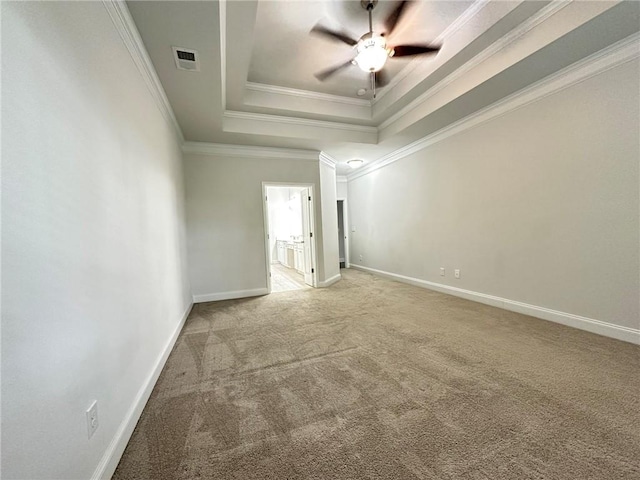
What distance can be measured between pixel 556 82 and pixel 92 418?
4.62 m

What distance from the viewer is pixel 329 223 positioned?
211 inches

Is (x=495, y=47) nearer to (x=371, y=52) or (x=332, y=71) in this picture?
(x=371, y=52)

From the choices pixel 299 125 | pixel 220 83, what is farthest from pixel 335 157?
pixel 220 83

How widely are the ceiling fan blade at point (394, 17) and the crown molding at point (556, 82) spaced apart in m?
1.76

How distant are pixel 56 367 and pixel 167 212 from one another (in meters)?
2.22

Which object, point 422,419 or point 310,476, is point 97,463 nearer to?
point 310,476

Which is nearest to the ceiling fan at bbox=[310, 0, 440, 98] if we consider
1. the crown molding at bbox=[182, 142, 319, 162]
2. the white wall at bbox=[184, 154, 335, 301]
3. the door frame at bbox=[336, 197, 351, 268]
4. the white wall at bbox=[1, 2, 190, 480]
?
the white wall at bbox=[1, 2, 190, 480]

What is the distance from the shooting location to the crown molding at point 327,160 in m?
5.11

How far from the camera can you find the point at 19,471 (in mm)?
718

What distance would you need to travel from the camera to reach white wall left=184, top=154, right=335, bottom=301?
4.25 meters

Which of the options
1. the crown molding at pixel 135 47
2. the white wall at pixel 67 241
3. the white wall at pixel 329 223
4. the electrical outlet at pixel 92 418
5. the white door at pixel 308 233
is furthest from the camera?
the white wall at pixel 329 223

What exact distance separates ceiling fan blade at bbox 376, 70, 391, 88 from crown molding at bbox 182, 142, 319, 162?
1.68 m

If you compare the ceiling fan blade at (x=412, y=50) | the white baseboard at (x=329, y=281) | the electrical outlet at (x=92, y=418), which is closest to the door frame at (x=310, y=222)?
the white baseboard at (x=329, y=281)

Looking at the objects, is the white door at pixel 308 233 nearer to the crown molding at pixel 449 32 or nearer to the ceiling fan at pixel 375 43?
the crown molding at pixel 449 32
